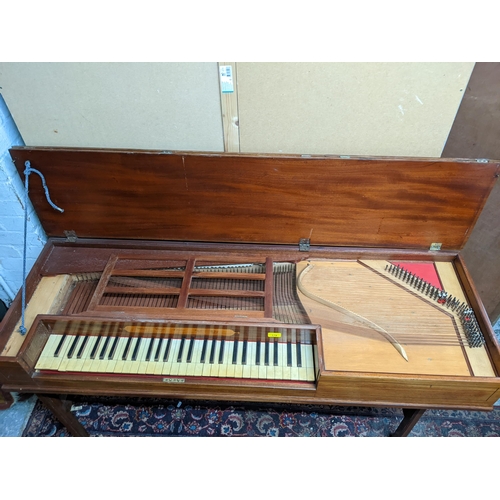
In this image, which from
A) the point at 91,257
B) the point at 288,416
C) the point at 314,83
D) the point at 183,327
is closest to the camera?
the point at 314,83

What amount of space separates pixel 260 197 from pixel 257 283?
436mm

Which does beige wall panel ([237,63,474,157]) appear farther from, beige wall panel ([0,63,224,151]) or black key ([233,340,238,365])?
black key ([233,340,238,365])

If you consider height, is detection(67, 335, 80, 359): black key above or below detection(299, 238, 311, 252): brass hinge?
below

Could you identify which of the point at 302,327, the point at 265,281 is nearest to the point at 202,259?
the point at 265,281

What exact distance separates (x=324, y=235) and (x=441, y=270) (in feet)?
2.01

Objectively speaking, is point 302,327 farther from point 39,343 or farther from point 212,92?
point 39,343

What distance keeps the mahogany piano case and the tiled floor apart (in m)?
0.78

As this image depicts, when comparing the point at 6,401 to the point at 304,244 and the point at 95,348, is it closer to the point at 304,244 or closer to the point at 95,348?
the point at 95,348

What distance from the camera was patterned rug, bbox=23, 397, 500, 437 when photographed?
2381mm

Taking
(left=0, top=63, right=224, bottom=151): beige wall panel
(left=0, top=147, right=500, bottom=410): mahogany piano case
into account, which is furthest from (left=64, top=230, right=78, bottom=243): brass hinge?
(left=0, top=63, right=224, bottom=151): beige wall panel

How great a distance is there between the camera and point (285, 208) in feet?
6.36

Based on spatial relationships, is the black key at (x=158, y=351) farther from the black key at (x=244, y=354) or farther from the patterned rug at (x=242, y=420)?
the patterned rug at (x=242, y=420)

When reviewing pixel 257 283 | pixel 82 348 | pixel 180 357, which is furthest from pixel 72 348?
pixel 257 283

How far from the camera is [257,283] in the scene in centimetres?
204
